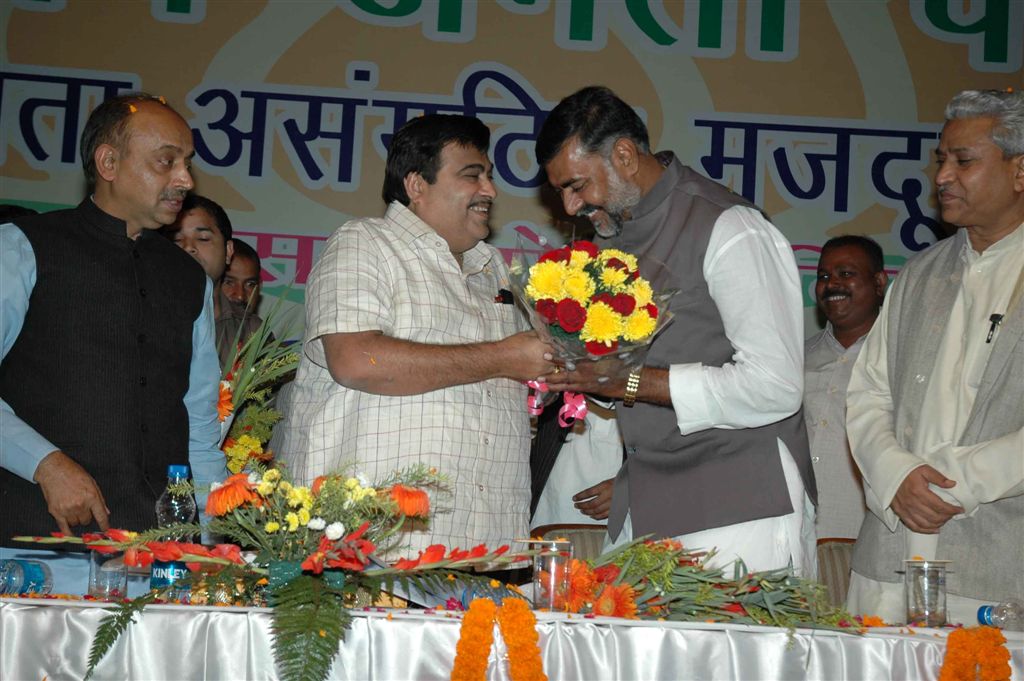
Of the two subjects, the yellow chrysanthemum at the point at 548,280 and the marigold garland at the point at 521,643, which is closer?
the marigold garland at the point at 521,643

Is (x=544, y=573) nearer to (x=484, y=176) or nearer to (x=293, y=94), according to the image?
(x=484, y=176)

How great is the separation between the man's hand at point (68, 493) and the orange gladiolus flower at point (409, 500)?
886 millimetres

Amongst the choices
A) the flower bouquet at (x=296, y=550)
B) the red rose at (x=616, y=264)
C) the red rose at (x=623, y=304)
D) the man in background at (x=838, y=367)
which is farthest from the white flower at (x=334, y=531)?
the man in background at (x=838, y=367)

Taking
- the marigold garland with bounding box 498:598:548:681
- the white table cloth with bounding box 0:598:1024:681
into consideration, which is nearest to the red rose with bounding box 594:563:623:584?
the white table cloth with bounding box 0:598:1024:681

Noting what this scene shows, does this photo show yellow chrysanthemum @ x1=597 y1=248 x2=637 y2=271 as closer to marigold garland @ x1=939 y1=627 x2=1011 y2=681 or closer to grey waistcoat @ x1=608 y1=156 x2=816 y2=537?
grey waistcoat @ x1=608 y1=156 x2=816 y2=537

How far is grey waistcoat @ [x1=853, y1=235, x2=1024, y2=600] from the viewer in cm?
318

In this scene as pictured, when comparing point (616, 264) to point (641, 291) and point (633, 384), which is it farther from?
point (633, 384)

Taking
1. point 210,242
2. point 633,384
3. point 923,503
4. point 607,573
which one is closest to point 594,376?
point 633,384

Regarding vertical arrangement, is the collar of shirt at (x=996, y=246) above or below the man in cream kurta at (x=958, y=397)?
above

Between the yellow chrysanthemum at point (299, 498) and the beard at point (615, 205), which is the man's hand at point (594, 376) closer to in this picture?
the beard at point (615, 205)

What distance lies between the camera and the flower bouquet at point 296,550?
6.81 feet

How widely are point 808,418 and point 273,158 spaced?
3250mm

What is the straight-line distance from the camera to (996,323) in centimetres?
329

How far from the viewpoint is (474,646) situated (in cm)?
202
